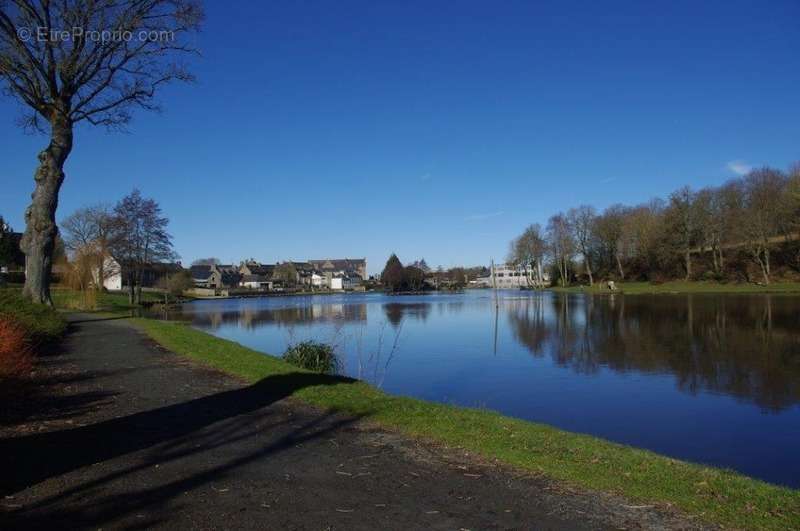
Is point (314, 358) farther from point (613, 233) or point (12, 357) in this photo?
point (613, 233)

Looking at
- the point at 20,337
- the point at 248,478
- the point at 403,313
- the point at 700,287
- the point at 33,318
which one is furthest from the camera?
the point at 700,287

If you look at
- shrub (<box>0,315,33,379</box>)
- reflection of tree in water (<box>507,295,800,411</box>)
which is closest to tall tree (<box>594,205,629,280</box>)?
reflection of tree in water (<box>507,295,800,411</box>)

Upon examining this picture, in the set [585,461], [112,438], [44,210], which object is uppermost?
[44,210]

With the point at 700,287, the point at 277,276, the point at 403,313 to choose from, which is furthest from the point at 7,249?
the point at 277,276

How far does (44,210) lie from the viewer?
1995cm

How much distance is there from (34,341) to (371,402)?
1034cm

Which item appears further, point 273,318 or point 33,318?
point 273,318

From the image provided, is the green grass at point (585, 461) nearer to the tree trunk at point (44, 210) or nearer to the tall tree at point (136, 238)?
the tree trunk at point (44, 210)

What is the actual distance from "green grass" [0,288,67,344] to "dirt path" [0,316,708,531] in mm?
7220

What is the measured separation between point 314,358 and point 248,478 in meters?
10.9

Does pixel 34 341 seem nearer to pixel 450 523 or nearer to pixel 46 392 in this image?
pixel 46 392

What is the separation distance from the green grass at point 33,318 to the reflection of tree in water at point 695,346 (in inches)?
588

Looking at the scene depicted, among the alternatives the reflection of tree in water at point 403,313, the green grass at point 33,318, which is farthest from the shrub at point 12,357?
the reflection of tree in water at point 403,313

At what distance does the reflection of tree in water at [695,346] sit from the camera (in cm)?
1475
